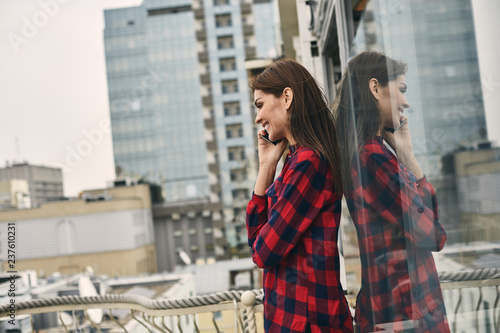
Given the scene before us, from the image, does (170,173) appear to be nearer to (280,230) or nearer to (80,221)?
(80,221)

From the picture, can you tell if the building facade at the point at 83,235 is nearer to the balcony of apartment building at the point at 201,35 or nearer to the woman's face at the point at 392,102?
the balcony of apartment building at the point at 201,35

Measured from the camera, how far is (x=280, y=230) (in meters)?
0.56

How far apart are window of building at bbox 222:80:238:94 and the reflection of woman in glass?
2426 cm

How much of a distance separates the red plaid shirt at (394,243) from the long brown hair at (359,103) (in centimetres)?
2

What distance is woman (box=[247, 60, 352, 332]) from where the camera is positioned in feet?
1.86

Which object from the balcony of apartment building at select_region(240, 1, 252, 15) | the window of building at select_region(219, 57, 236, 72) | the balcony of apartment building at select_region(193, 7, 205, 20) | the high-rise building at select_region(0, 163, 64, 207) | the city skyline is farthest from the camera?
the balcony of apartment building at select_region(193, 7, 205, 20)

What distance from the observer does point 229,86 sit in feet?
81.3

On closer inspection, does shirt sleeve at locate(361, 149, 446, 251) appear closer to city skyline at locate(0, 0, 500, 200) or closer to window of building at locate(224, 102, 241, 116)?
city skyline at locate(0, 0, 500, 200)

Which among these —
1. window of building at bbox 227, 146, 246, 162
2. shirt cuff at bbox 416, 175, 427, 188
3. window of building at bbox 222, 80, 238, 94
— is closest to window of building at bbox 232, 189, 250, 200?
window of building at bbox 227, 146, 246, 162

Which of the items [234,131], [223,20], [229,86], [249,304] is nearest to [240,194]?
[234,131]

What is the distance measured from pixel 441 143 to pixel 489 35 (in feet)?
0.35

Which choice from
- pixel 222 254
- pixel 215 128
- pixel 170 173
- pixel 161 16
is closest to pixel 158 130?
pixel 170 173

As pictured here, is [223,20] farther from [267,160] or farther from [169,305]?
[267,160]

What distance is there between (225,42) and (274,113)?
25865 mm
